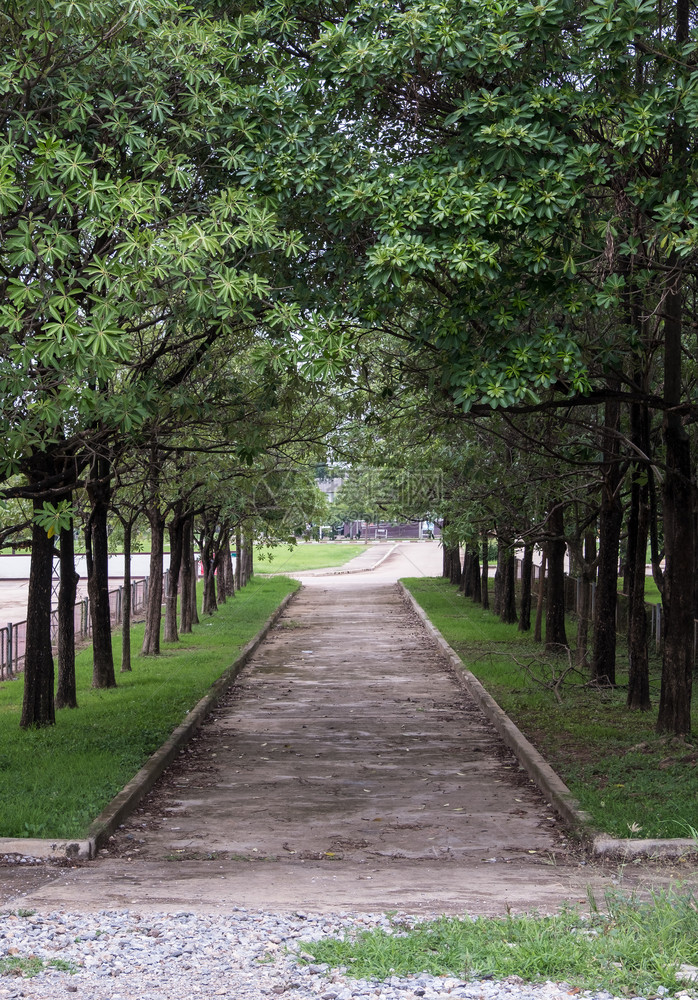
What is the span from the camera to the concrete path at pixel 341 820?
6875mm

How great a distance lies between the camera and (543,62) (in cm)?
953

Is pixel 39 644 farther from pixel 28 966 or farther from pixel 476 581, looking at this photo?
pixel 476 581

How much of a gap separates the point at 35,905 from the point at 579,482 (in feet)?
41.9

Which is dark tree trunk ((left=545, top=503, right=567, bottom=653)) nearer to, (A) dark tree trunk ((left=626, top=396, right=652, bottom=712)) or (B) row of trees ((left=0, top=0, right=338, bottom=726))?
(A) dark tree trunk ((left=626, top=396, right=652, bottom=712))

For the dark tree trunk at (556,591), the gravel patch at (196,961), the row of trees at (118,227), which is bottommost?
the gravel patch at (196,961)

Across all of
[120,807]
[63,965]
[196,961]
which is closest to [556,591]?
[120,807]

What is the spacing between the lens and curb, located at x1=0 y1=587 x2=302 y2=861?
785 cm

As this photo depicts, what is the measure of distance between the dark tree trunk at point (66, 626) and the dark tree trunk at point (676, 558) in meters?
7.38

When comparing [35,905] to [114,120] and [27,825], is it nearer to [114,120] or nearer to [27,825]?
[27,825]

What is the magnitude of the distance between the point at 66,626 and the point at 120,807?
5.50 meters

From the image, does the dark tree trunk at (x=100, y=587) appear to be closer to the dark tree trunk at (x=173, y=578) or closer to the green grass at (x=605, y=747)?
the green grass at (x=605, y=747)

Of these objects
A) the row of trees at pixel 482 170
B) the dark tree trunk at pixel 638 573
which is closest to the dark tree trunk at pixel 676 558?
the row of trees at pixel 482 170

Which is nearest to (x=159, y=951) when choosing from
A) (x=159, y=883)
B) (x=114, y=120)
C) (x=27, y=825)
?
(x=159, y=883)

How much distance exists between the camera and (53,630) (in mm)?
23078
